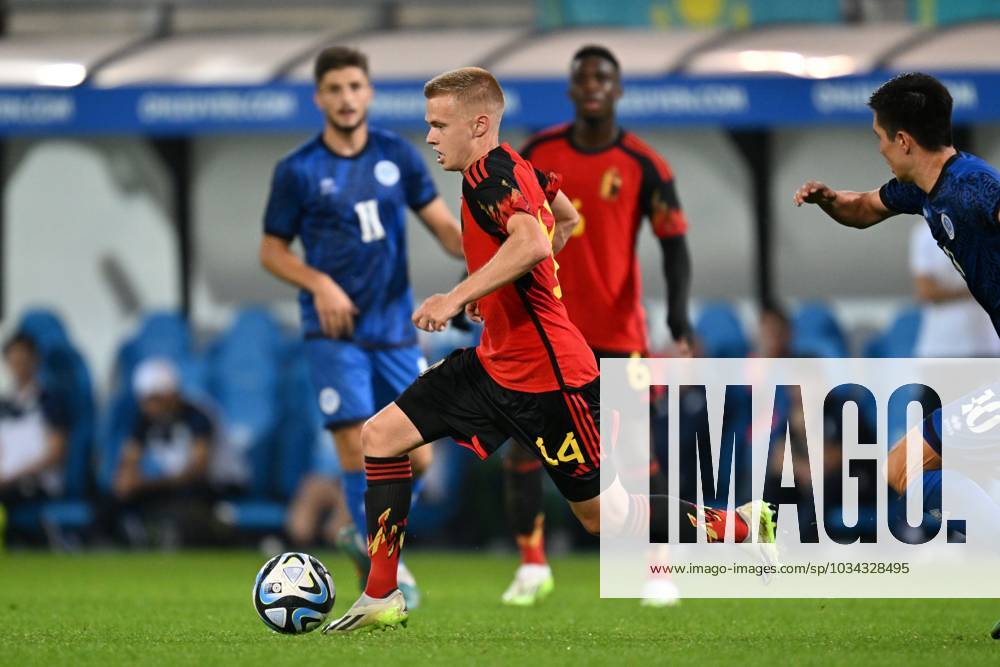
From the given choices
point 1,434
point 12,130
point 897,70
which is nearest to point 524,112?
point 897,70

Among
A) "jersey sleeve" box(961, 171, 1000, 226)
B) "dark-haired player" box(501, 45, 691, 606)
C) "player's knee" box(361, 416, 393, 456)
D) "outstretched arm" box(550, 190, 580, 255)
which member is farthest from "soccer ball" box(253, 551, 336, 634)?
"jersey sleeve" box(961, 171, 1000, 226)

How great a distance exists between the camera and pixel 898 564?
35.9ft

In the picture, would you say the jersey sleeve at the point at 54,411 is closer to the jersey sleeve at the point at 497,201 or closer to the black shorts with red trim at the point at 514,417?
the black shorts with red trim at the point at 514,417

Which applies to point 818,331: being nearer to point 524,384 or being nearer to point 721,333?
point 721,333

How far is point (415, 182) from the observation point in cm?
866

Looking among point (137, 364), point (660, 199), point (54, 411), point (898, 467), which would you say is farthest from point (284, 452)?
point (898, 467)

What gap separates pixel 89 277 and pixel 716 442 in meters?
6.92

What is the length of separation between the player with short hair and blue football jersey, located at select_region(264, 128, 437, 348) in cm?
181

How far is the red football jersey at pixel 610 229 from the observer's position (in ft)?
28.2

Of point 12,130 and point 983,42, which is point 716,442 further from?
point 12,130

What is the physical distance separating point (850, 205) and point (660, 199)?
1.81 metres

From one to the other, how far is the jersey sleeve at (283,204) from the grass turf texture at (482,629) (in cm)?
176

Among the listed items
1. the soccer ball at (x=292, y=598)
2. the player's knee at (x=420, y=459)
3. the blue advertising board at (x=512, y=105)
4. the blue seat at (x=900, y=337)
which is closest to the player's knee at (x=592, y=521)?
the soccer ball at (x=292, y=598)

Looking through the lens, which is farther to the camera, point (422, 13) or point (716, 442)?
point (422, 13)
